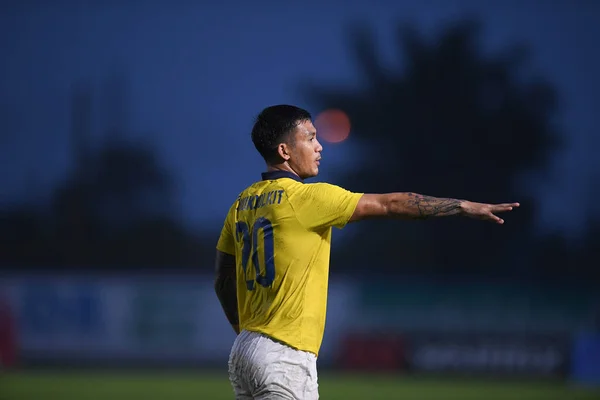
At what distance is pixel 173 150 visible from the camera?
2286cm

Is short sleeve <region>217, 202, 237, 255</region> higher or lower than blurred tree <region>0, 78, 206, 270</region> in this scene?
higher

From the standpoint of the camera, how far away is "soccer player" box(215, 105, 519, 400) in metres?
4.23

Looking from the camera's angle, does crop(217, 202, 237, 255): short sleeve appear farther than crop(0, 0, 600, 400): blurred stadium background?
No

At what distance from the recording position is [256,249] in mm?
4426

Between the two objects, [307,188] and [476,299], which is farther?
[476,299]

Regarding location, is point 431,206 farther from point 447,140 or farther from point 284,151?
point 447,140

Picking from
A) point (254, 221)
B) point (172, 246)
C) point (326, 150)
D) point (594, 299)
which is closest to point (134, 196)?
point (172, 246)

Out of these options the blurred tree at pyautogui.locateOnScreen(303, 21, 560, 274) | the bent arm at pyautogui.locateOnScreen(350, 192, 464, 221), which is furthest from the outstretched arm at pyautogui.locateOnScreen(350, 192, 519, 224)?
the blurred tree at pyautogui.locateOnScreen(303, 21, 560, 274)

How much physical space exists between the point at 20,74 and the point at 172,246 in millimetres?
6575

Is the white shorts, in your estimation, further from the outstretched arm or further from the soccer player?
the outstretched arm

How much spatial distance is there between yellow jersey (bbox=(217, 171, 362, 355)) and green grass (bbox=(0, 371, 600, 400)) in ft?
27.8

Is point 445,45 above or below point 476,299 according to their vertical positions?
above

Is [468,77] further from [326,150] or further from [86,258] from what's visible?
[86,258]

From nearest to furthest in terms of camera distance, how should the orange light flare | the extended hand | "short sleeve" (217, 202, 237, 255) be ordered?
the extended hand < "short sleeve" (217, 202, 237, 255) < the orange light flare
